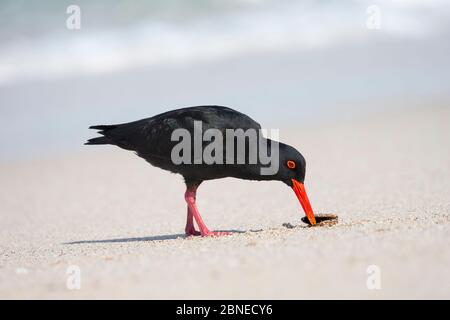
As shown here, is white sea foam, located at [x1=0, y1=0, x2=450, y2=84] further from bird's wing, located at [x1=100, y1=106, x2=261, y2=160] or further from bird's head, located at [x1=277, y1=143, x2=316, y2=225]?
bird's head, located at [x1=277, y1=143, x2=316, y2=225]

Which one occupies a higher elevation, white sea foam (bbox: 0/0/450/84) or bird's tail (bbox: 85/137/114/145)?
white sea foam (bbox: 0/0/450/84)

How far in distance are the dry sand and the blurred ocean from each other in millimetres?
1878

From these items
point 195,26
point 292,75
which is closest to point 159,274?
point 292,75

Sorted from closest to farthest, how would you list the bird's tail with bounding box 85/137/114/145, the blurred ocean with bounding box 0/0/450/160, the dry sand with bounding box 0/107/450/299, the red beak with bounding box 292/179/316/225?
the dry sand with bounding box 0/107/450/299 → the red beak with bounding box 292/179/316/225 → the bird's tail with bounding box 85/137/114/145 → the blurred ocean with bounding box 0/0/450/160

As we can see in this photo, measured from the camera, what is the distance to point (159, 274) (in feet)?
21.8

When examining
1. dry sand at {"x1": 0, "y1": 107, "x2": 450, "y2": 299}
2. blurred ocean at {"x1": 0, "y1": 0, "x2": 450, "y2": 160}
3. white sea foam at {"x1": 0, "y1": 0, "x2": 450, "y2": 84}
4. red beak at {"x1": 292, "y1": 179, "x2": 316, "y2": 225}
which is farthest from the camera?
white sea foam at {"x1": 0, "y1": 0, "x2": 450, "y2": 84}

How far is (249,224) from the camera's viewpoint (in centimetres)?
1047

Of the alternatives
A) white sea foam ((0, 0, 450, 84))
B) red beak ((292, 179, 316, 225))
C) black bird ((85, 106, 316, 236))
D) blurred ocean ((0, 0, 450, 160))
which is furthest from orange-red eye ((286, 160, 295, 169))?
white sea foam ((0, 0, 450, 84))

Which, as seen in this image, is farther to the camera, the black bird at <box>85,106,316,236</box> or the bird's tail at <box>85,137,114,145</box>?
Answer: the bird's tail at <box>85,137,114,145</box>

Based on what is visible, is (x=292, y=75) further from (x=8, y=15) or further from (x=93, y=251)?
(x=93, y=251)

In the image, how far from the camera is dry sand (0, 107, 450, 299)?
615 centimetres

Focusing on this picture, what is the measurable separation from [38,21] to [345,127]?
14371mm

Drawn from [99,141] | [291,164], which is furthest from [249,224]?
[99,141]

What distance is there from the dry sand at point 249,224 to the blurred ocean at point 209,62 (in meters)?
1.88
